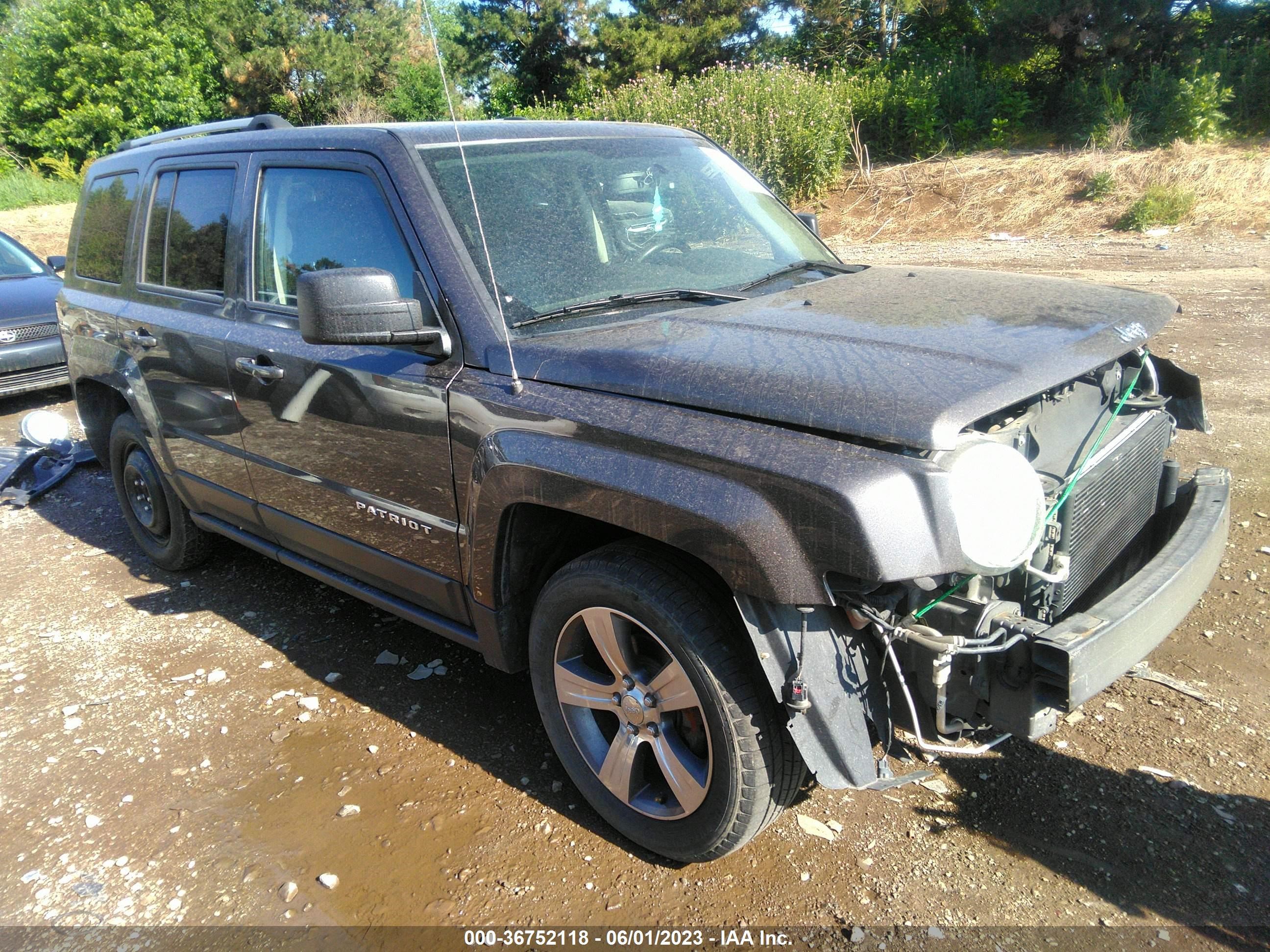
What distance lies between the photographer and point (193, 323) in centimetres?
393

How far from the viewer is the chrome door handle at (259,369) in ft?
11.3

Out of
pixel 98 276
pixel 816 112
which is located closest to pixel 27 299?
pixel 98 276

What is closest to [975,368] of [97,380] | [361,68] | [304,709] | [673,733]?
[673,733]

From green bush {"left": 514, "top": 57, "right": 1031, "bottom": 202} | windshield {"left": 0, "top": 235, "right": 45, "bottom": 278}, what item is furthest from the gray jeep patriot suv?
green bush {"left": 514, "top": 57, "right": 1031, "bottom": 202}

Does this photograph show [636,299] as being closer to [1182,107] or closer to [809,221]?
[809,221]

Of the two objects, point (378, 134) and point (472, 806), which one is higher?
point (378, 134)

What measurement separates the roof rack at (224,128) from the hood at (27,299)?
4.62m

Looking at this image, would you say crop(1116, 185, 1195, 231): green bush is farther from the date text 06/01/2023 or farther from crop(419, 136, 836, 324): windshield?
the date text 06/01/2023

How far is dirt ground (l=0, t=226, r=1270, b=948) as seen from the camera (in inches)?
102

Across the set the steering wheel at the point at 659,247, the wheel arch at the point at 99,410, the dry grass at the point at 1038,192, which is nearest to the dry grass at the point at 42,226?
the dry grass at the point at 1038,192

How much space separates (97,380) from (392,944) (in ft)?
11.7

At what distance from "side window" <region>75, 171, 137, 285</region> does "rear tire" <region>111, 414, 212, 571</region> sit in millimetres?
748

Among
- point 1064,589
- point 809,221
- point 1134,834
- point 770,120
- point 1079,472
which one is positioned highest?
point 770,120

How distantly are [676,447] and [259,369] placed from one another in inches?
76.1
